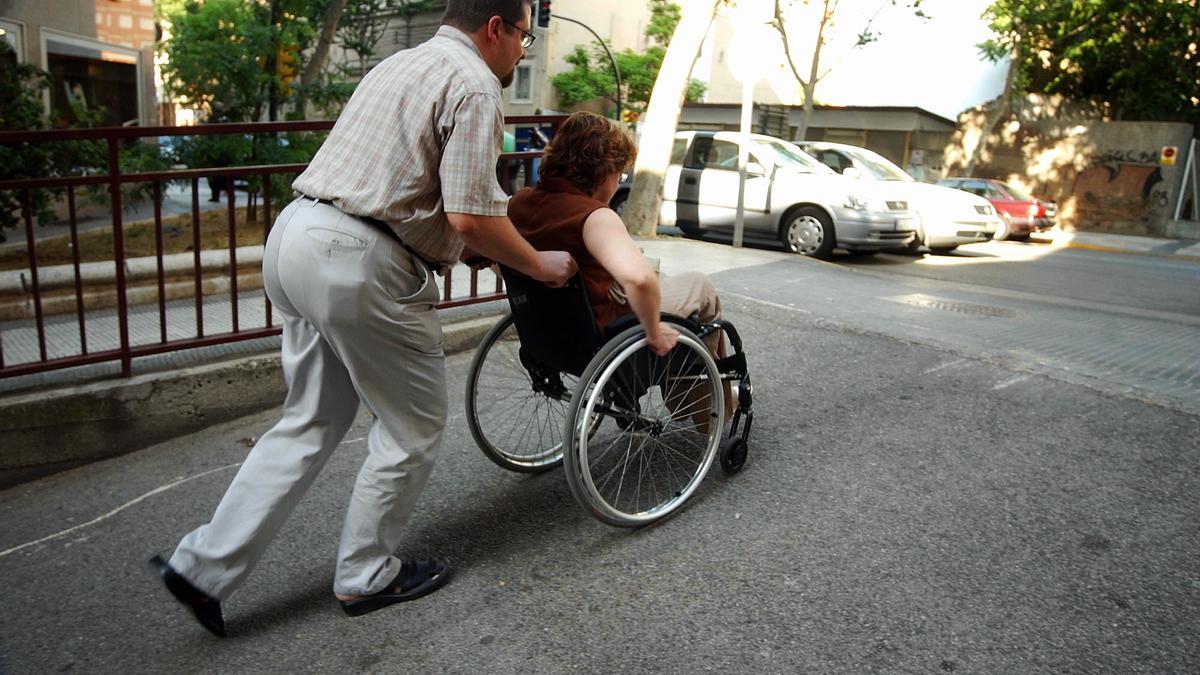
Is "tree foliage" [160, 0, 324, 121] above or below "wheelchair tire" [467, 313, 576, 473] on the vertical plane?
above

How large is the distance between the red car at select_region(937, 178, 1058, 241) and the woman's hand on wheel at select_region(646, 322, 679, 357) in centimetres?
1832

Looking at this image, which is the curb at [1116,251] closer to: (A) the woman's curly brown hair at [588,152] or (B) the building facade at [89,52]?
(B) the building facade at [89,52]

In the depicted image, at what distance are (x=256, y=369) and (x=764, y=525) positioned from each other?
2490mm

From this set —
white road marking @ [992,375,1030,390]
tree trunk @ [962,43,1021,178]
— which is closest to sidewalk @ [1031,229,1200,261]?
tree trunk @ [962,43,1021,178]

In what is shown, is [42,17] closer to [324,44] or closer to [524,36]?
[324,44]

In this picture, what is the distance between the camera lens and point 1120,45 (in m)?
26.4

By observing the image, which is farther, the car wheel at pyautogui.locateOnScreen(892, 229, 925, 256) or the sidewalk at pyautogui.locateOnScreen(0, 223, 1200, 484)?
the car wheel at pyautogui.locateOnScreen(892, 229, 925, 256)

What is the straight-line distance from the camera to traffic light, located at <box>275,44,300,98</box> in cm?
911

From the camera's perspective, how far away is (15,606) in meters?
2.70

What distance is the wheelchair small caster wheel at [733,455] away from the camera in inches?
136

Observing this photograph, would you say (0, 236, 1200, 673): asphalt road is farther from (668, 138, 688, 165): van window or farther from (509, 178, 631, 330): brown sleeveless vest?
(668, 138, 688, 165): van window

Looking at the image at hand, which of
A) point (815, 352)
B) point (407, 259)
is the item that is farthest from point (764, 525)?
point (815, 352)

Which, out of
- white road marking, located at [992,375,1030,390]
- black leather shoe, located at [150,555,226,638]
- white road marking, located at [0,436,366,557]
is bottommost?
white road marking, located at [0,436,366,557]


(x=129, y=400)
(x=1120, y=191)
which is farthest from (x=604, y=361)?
(x=1120, y=191)
